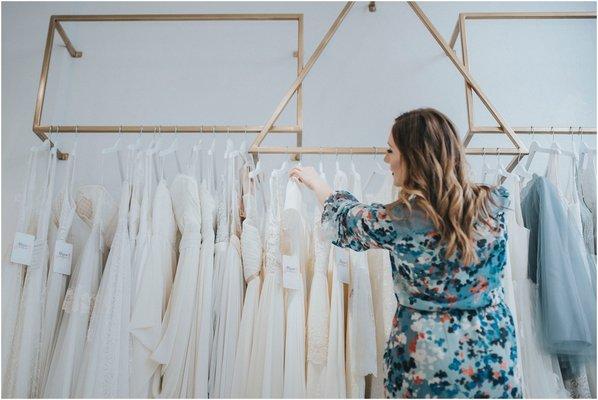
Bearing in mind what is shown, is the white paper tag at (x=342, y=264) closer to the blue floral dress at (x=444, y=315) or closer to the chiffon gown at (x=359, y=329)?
the chiffon gown at (x=359, y=329)

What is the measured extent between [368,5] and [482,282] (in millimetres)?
2184

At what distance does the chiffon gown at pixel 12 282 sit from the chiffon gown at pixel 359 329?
1201 millimetres

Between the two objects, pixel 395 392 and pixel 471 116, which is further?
pixel 471 116

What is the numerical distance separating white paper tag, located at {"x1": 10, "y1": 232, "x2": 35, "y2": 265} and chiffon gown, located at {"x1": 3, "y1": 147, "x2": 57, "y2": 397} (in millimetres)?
28

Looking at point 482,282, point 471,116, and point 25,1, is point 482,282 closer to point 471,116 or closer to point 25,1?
point 471,116

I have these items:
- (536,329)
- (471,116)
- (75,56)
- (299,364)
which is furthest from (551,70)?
(75,56)

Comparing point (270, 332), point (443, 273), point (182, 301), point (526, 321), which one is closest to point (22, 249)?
point (182, 301)

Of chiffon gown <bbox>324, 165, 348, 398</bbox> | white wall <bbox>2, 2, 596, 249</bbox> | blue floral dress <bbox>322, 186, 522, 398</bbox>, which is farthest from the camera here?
white wall <bbox>2, 2, 596, 249</bbox>

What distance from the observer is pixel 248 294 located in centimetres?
182

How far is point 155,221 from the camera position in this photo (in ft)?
6.31

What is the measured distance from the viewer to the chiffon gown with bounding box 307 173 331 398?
1.69 metres

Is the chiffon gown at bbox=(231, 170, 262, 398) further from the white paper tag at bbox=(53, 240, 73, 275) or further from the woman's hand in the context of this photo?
the white paper tag at bbox=(53, 240, 73, 275)

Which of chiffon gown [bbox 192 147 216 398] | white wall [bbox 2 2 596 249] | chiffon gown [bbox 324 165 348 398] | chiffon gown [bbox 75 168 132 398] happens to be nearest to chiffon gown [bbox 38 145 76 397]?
chiffon gown [bbox 75 168 132 398]

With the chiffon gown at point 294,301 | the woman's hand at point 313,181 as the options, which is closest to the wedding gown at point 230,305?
the chiffon gown at point 294,301
